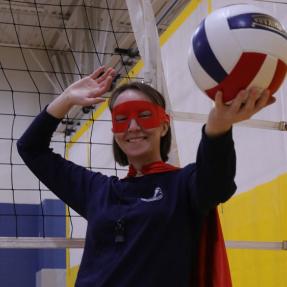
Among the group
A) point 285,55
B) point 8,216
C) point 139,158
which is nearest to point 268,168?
point 139,158

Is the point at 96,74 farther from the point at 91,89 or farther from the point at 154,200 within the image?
the point at 154,200

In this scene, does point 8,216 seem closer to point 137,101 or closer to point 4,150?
point 4,150

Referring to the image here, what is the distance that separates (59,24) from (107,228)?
6.60 metres

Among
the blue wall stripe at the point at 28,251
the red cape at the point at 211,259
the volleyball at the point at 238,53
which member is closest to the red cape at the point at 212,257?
the red cape at the point at 211,259

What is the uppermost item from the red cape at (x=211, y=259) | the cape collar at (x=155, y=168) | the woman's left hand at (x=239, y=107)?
the woman's left hand at (x=239, y=107)

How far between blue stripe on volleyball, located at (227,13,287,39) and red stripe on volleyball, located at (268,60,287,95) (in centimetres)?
7

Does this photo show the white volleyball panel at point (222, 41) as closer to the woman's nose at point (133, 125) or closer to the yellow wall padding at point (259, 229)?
the woman's nose at point (133, 125)

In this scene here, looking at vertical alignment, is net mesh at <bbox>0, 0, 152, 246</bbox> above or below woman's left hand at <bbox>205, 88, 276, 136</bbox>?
above

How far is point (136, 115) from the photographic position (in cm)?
150

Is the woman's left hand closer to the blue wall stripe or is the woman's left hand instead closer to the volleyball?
the volleyball

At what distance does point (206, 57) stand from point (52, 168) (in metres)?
0.59

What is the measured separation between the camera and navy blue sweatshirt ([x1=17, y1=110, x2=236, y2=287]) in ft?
4.14

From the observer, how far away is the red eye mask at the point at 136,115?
58.6 inches

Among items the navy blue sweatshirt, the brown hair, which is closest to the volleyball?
the navy blue sweatshirt
